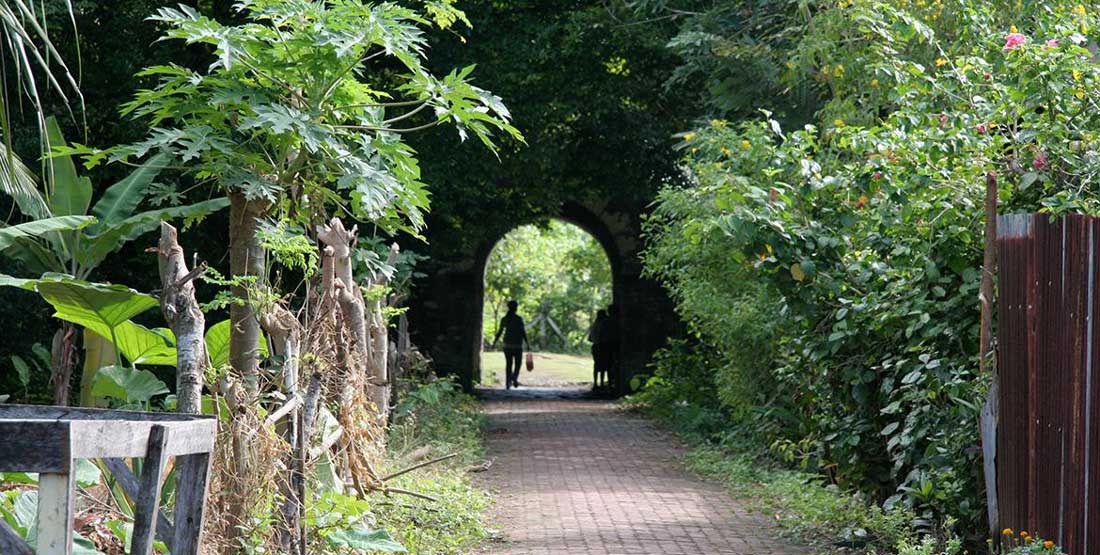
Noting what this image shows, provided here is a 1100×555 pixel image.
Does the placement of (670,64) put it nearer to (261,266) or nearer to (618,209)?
(618,209)

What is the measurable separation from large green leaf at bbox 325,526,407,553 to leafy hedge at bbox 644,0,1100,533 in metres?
2.90

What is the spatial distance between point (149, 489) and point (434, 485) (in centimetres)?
636

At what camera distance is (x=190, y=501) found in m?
3.58

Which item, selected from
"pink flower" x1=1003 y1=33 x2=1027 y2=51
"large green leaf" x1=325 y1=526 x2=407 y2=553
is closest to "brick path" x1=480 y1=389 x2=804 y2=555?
"large green leaf" x1=325 y1=526 x2=407 y2=553

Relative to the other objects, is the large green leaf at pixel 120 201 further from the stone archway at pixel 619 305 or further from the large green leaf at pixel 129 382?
the stone archway at pixel 619 305

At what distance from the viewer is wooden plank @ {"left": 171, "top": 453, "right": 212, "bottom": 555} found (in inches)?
140

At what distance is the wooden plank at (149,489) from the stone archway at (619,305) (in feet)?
66.1

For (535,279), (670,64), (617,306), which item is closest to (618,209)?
(617,306)

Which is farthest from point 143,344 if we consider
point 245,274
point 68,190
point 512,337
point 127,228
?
point 512,337

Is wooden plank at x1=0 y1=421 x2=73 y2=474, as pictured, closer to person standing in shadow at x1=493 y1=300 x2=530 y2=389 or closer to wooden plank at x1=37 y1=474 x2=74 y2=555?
Answer: wooden plank at x1=37 y1=474 x2=74 y2=555

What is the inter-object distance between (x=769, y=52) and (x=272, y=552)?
28.2 feet

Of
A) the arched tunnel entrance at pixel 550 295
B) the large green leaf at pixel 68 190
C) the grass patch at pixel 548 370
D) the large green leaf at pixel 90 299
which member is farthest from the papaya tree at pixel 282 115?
the arched tunnel entrance at pixel 550 295

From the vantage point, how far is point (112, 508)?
17.8 feet

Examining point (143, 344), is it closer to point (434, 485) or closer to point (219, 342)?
point (219, 342)
